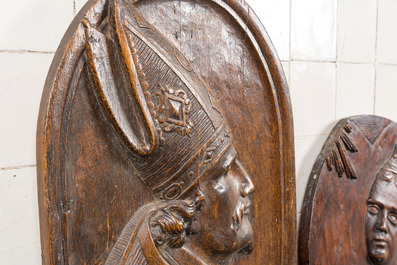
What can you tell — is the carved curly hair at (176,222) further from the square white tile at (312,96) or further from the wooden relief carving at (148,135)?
the square white tile at (312,96)

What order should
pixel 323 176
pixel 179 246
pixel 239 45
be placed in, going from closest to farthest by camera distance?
pixel 179 246 → pixel 239 45 → pixel 323 176

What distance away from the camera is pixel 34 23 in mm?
700

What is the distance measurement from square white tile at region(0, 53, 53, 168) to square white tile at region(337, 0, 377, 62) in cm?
78

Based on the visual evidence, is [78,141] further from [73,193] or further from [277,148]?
[277,148]

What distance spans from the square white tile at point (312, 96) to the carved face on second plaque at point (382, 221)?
21 centimetres

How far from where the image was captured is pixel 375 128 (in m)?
1.21

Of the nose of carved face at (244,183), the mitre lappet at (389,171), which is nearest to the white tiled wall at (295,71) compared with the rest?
the mitre lappet at (389,171)

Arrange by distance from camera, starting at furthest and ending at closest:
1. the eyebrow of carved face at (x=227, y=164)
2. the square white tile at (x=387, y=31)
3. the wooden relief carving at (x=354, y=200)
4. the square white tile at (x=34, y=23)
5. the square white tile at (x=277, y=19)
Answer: the square white tile at (x=387, y=31)
the wooden relief carving at (x=354, y=200)
the square white tile at (x=277, y=19)
the eyebrow of carved face at (x=227, y=164)
the square white tile at (x=34, y=23)

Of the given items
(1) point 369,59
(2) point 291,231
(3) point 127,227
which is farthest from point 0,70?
(1) point 369,59

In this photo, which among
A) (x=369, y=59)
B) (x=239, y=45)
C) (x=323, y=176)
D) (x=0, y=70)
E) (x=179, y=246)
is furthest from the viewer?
(x=369, y=59)

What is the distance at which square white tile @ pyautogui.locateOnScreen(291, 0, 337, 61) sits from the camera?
1067mm

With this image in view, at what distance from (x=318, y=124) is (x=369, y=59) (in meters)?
0.27

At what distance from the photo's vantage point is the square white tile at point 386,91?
4.24 feet

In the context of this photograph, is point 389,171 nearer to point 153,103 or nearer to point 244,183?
point 244,183
